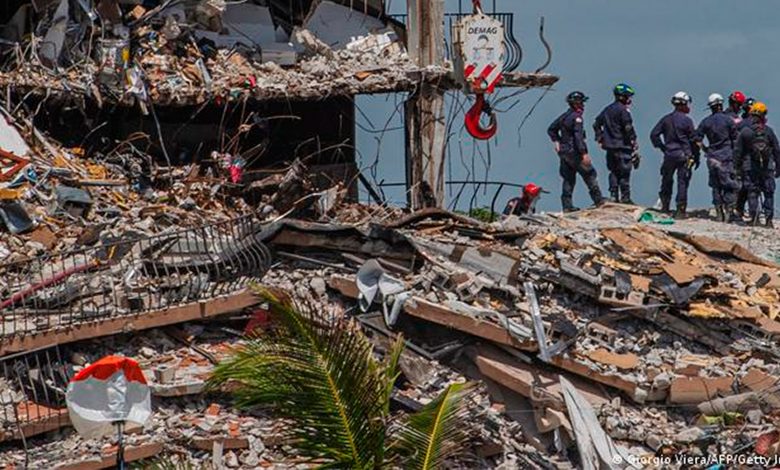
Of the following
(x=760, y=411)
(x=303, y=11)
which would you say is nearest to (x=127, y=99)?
(x=303, y=11)

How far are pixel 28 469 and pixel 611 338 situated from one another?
225 inches

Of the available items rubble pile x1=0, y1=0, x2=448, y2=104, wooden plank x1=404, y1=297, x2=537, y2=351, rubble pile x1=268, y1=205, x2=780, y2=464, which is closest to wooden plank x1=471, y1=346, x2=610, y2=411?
rubble pile x1=268, y1=205, x2=780, y2=464

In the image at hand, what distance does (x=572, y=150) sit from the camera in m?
24.6

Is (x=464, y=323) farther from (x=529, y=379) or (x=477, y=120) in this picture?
(x=477, y=120)

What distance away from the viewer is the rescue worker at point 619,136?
2452 centimetres

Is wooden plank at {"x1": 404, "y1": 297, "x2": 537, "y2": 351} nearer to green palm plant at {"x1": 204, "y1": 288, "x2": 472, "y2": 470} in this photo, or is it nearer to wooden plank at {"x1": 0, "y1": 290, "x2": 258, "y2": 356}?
wooden plank at {"x1": 0, "y1": 290, "x2": 258, "y2": 356}

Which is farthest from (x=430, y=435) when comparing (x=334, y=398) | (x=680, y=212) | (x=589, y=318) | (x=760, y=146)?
(x=680, y=212)

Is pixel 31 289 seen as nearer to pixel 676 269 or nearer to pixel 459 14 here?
pixel 676 269

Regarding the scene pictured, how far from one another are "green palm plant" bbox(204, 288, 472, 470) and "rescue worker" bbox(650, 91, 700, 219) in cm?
1200

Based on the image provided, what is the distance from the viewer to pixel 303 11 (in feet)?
85.3

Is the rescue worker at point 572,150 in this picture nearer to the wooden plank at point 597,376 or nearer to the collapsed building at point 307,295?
the collapsed building at point 307,295

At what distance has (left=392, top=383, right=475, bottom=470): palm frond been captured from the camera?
41.9 ft

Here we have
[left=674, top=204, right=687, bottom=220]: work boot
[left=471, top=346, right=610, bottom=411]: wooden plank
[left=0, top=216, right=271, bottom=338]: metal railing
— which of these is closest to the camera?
[left=0, top=216, right=271, bottom=338]: metal railing

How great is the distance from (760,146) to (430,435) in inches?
480
